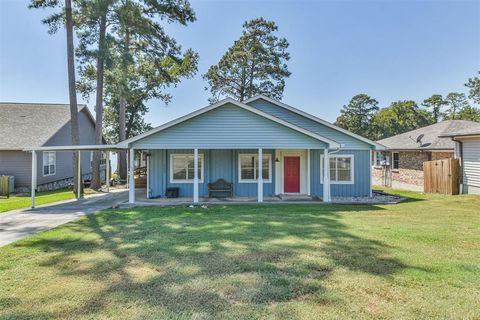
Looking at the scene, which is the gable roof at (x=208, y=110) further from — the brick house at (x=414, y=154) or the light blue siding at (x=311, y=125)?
the brick house at (x=414, y=154)

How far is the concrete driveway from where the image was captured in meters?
7.98

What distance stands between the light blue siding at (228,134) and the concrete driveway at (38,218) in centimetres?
354

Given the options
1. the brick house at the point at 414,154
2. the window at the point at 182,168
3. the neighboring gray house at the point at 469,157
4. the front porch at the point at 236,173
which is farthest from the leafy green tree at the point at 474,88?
the window at the point at 182,168

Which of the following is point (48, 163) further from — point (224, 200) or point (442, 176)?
point (442, 176)

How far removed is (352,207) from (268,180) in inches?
177

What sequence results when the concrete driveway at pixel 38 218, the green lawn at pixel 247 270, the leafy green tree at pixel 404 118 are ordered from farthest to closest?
the leafy green tree at pixel 404 118
the concrete driveway at pixel 38 218
the green lawn at pixel 247 270

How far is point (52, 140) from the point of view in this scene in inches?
765

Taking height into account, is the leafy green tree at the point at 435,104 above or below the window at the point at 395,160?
above

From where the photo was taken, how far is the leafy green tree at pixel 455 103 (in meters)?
48.0

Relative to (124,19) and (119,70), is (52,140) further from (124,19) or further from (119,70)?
(124,19)

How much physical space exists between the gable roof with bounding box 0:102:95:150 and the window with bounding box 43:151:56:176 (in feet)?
4.99

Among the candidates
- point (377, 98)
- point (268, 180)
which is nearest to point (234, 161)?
point (268, 180)

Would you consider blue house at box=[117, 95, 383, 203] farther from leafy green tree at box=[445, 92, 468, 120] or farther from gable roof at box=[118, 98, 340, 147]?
leafy green tree at box=[445, 92, 468, 120]

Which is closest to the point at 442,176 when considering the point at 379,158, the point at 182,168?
the point at 379,158
